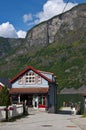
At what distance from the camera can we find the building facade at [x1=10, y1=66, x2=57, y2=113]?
60312 mm

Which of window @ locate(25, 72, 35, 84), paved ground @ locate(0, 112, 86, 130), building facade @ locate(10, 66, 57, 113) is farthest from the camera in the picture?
window @ locate(25, 72, 35, 84)

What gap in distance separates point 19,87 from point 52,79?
19.2 ft

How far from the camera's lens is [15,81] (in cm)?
6378

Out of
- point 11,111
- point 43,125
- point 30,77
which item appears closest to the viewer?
point 43,125

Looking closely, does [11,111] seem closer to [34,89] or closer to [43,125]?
[43,125]

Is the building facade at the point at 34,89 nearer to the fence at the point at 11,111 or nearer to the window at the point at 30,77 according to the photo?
the window at the point at 30,77

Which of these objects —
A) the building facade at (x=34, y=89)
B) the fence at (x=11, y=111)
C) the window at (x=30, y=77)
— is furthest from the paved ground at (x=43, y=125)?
the window at (x=30, y=77)

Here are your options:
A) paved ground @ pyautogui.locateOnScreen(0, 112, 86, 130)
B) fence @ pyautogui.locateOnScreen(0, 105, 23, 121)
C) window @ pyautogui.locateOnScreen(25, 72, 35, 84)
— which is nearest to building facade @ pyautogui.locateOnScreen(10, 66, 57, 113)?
window @ pyautogui.locateOnScreen(25, 72, 35, 84)

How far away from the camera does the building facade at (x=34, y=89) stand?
6031 centimetres

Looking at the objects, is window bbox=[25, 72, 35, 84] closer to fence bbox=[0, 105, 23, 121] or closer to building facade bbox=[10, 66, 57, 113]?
building facade bbox=[10, 66, 57, 113]

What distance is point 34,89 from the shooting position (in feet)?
201

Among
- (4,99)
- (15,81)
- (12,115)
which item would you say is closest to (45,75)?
(15,81)

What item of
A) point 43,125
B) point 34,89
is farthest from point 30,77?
point 43,125

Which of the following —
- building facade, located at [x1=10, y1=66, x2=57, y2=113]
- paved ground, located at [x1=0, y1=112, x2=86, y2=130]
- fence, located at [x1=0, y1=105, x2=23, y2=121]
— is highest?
building facade, located at [x1=10, y1=66, x2=57, y2=113]
